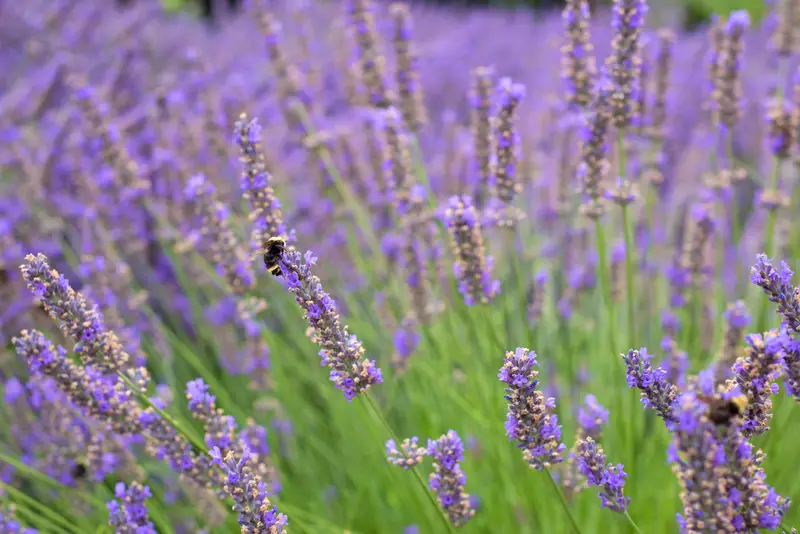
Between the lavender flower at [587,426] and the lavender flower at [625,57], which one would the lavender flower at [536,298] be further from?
the lavender flower at [625,57]

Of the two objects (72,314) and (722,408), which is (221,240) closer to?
(72,314)

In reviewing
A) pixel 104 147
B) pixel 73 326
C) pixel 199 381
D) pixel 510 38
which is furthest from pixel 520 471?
pixel 510 38

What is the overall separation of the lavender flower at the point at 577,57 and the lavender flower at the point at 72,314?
1.48 metres

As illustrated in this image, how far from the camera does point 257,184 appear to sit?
1.80 m

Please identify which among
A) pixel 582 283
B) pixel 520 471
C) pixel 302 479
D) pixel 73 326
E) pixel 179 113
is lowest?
pixel 73 326

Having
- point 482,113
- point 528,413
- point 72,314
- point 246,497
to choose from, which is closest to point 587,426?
point 528,413

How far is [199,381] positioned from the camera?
1765mm

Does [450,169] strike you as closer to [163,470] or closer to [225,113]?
[225,113]

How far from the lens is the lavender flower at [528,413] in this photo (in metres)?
1.32

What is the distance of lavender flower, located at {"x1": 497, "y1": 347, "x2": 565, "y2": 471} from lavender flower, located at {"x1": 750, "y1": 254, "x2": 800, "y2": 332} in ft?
1.36

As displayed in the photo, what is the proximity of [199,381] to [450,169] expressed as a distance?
2126mm

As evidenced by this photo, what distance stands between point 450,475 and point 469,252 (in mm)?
627

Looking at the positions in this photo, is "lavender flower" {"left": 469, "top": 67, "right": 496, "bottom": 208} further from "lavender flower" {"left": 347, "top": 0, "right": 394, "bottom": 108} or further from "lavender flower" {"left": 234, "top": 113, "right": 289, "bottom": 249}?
"lavender flower" {"left": 234, "top": 113, "right": 289, "bottom": 249}

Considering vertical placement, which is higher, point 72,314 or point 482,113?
point 482,113
